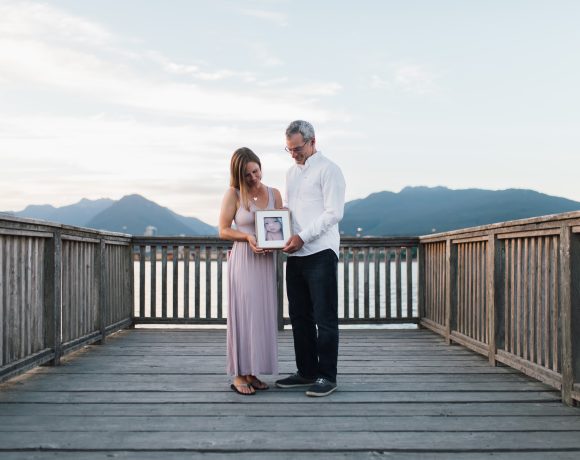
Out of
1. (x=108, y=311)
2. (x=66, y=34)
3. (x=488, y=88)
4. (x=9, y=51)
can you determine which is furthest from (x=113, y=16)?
(x=488, y=88)

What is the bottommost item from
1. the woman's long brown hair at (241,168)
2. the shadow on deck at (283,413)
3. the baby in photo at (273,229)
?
the shadow on deck at (283,413)

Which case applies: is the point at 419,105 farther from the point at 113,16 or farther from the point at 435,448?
the point at 435,448

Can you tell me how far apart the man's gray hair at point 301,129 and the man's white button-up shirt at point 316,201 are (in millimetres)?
115

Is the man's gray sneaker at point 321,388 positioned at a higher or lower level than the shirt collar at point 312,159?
lower

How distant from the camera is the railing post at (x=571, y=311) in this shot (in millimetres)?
3107

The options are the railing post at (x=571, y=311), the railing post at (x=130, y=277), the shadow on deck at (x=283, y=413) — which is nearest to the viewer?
the shadow on deck at (x=283, y=413)

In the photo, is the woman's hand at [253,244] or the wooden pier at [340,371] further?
the woman's hand at [253,244]

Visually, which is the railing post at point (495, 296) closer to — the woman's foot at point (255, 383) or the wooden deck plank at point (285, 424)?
the wooden deck plank at point (285, 424)

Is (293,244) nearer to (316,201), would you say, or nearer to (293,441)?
(316,201)

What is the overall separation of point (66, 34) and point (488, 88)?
34085 millimetres

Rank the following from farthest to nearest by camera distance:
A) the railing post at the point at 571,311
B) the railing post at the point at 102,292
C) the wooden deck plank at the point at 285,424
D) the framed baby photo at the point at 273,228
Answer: the railing post at the point at 102,292, the framed baby photo at the point at 273,228, the railing post at the point at 571,311, the wooden deck plank at the point at 285,424

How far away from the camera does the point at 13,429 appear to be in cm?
272

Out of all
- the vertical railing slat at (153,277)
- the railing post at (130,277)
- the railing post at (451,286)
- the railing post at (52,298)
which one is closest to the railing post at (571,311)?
the railing post at (451,286)

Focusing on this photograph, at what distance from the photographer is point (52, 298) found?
4191mm
